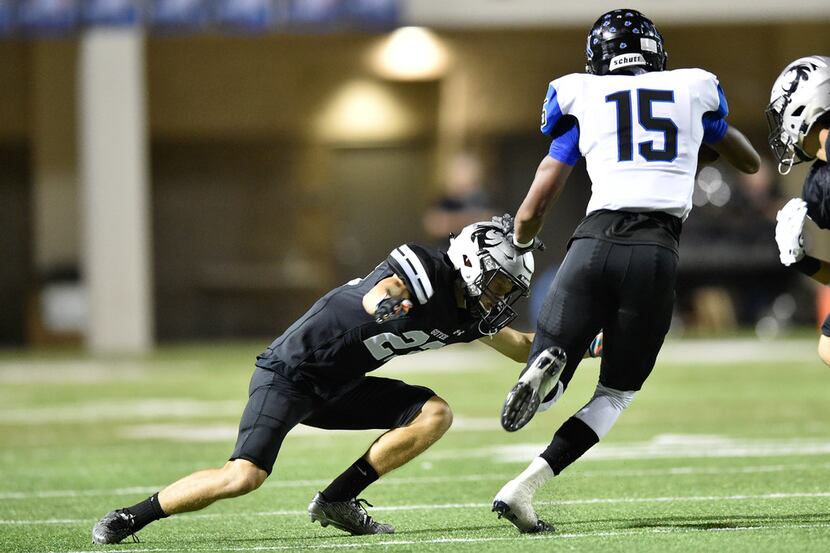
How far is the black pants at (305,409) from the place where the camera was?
5.19 meters

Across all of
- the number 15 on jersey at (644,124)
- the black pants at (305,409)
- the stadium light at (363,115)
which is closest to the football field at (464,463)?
the black pants at (305,409)

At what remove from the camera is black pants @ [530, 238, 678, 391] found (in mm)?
4914

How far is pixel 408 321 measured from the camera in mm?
5219

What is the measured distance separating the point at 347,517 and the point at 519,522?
740 millimetres

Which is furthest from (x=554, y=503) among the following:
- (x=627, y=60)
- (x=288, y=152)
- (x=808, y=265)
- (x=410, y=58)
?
(x=288, y=152)

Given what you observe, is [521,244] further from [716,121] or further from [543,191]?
[716,121]

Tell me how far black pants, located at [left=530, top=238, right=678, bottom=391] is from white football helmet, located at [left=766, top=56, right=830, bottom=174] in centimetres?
80

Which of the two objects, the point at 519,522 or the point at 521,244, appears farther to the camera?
the point at 521,244

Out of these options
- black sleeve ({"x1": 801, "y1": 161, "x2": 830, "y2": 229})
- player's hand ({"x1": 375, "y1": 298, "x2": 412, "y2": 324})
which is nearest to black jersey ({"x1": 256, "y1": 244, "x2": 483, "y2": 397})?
player's hand ({"x1": 375, "y1": 298, "x2": 412, "y2": 324})

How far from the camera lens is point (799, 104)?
5.34 meters

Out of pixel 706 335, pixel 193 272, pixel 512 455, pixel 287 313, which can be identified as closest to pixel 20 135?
pixel 193 272

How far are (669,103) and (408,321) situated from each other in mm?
1216

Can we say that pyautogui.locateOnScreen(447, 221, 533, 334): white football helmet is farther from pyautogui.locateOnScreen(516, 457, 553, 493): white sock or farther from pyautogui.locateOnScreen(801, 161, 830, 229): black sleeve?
pyautogui.locateOnScreen(801, 161, 830, 229): black sleeve

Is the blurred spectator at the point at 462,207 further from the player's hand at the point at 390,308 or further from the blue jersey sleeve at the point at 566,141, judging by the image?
the player's hand at the point at 390,308
